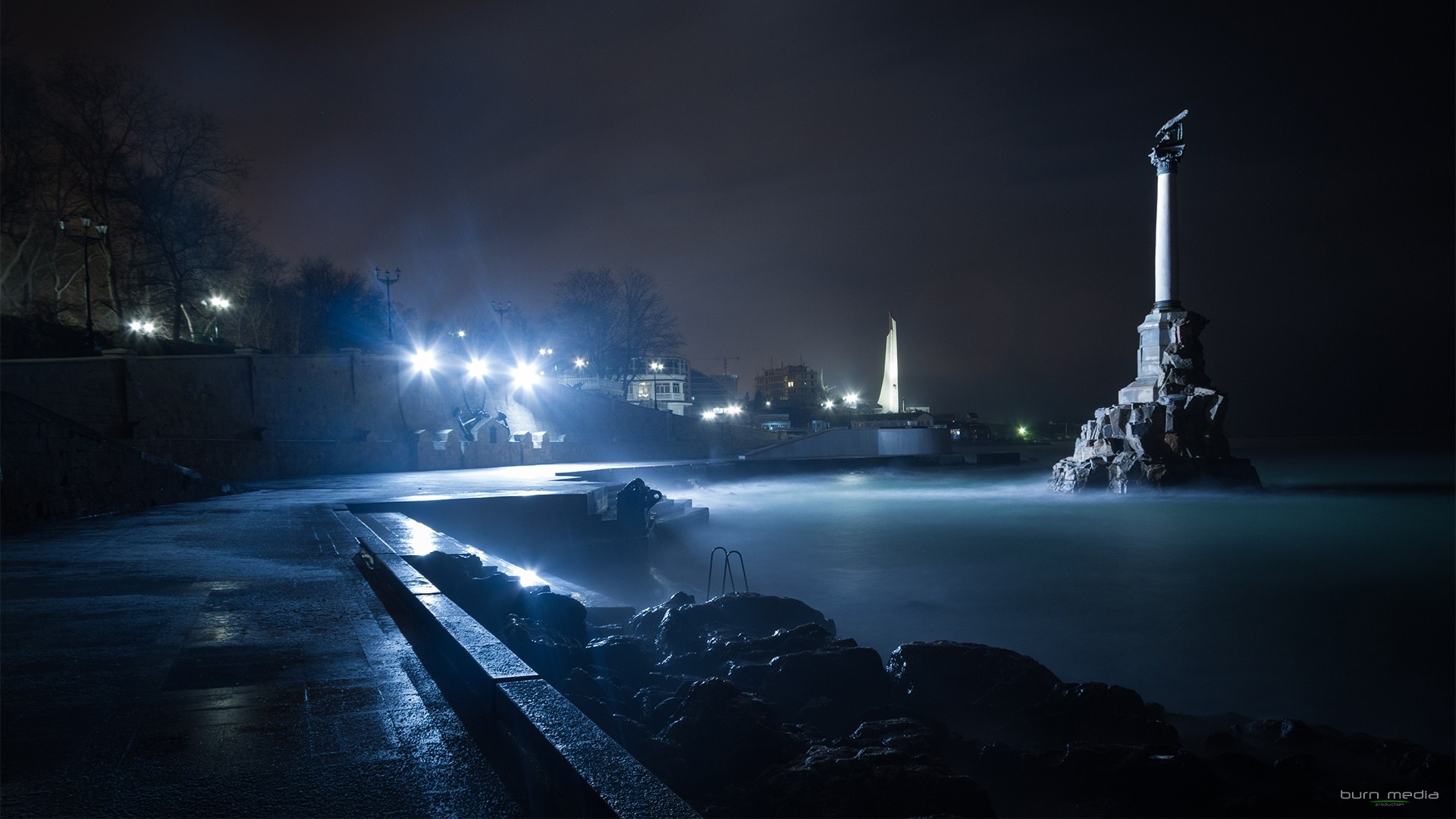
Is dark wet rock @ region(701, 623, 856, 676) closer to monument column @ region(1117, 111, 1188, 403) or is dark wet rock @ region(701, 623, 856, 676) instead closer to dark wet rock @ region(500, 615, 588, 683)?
dark wet rock @ region(500, 615, 588, 683)

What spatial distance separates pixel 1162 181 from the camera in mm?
24422

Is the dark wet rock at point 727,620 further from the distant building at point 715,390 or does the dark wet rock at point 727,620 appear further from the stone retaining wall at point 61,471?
the distant building at point 715,390

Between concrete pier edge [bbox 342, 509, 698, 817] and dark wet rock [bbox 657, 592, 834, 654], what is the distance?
312 cm

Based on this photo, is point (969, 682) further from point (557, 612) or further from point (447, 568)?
point (447, 568)

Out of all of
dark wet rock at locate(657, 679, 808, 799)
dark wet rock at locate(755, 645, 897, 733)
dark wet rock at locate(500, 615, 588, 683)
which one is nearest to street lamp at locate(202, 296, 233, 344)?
dark wet rock at locate(500, 615, 588, 683)

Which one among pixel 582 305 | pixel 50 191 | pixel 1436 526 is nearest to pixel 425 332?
pixel 582 305

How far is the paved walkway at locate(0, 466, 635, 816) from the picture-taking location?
8.00ft

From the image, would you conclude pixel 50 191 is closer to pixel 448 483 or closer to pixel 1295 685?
pixel 448 483

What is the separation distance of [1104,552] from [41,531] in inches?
667

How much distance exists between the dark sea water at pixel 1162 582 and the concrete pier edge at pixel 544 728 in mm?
7165

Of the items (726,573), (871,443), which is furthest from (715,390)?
(726,573)

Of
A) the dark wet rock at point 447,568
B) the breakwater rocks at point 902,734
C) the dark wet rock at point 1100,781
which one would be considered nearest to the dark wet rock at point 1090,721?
the breakwater rocks at point 902,734

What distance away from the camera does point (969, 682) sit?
647cm

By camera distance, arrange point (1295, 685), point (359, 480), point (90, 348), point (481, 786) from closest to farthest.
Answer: point (481, 786) < point (1295, 685) < point (359, 480) < point (90, 348)
